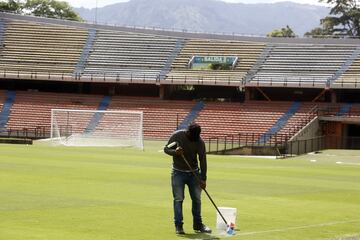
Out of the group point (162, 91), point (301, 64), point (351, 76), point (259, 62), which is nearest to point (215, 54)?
point (259, 62)

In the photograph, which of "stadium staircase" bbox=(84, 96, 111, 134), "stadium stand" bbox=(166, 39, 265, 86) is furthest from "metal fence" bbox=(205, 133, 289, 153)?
"stadium stand" bbox=(166, 39, 265, 86)

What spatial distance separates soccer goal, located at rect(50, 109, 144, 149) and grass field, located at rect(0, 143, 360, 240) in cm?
2507

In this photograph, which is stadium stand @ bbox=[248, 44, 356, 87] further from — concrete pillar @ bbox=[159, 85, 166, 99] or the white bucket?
the white bucket

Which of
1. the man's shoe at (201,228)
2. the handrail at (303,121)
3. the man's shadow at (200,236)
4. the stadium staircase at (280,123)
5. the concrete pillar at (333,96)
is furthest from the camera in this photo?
the concrete pillar at (333,96)

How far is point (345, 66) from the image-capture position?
286 feet

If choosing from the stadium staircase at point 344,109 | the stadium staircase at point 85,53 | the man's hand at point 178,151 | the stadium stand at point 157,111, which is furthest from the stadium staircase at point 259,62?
the man's hand at point 178,151

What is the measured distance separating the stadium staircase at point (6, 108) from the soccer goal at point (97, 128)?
8143 mm

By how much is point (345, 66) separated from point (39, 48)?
33618 millimetres

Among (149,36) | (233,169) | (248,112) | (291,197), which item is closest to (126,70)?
(149,36)

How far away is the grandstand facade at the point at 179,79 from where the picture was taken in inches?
3159

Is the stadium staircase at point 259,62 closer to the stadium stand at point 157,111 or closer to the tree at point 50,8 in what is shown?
the stadium stand at point 157,111

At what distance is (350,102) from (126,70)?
2358 centimetres

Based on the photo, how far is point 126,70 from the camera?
91.6 m

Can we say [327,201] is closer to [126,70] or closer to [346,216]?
[346,216]
